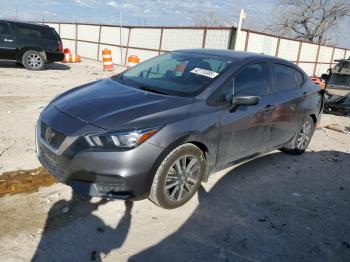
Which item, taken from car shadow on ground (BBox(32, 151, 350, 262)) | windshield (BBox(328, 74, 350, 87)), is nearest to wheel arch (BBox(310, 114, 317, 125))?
car shadow on ground (BBox(32, 151, 350, 262))

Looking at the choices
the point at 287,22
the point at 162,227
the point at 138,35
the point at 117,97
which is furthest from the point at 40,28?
the point at 287,22

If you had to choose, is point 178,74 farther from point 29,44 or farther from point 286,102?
point 29,44

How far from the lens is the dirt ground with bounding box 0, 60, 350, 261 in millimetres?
3086

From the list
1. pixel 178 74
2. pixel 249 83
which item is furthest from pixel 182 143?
pixel 249 83

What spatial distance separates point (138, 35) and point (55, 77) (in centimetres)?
884

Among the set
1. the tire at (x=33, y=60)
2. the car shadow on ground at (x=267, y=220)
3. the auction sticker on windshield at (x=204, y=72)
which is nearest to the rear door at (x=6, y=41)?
the tire at (x=33, y=60)

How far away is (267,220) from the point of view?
12.4ft

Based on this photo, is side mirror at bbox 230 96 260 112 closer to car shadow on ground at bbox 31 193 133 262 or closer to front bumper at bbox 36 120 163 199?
front bumper at bbox 36 120 163 199

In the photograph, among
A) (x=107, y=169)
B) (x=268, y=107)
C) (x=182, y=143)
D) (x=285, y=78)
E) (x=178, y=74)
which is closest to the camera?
(x=107, y=169)

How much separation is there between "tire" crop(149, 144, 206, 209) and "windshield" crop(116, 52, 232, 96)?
70 cm

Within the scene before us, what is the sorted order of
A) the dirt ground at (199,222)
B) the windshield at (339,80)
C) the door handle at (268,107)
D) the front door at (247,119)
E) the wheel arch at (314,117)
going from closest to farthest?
1. the dirt ground at (199,222)
2. the front door at (247,119)
3. the door handle at (268,107)
4. the wheel arch at (314,117)
5. the windshield at (339,80)

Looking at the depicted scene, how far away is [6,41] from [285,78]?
1187 cm

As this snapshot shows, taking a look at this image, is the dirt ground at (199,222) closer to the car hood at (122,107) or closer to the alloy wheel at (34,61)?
the car hood at (122,107)

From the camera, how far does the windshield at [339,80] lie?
11.1 m
